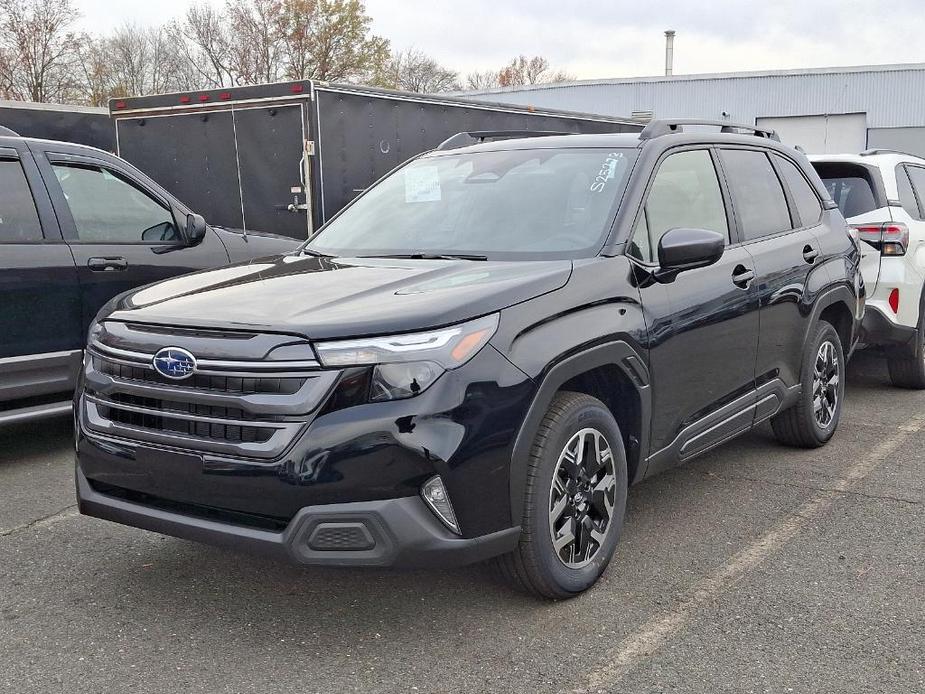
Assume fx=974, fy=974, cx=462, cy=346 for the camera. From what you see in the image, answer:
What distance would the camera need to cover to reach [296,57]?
49.1 metres

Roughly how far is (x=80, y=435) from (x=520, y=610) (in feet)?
5.58

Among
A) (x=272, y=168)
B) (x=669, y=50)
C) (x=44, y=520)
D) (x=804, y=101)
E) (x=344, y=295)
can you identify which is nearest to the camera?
(x=344, y=295)

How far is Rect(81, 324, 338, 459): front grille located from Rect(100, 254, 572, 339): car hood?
11 cm

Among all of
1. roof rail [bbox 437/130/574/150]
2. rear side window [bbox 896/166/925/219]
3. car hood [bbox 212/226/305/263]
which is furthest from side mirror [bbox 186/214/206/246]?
rear side window [bbox 896/166/925/219]

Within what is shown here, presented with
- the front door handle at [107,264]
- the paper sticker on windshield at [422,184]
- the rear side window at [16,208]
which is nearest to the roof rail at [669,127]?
the paper sticker on windshield at [422,184]

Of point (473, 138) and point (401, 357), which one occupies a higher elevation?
point (473, 138)

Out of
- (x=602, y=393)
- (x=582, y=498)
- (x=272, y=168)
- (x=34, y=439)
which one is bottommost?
(x=34, y=439)

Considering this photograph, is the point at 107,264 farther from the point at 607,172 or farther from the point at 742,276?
the point at 742,276

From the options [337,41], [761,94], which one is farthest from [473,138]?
[337,41]

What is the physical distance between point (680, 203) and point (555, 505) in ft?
5.64

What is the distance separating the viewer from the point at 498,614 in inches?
136

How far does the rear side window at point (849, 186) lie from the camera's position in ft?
23.5

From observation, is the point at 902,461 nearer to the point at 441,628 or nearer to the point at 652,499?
the point at 652,499

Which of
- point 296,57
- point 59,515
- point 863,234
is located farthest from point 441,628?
point 296,57
